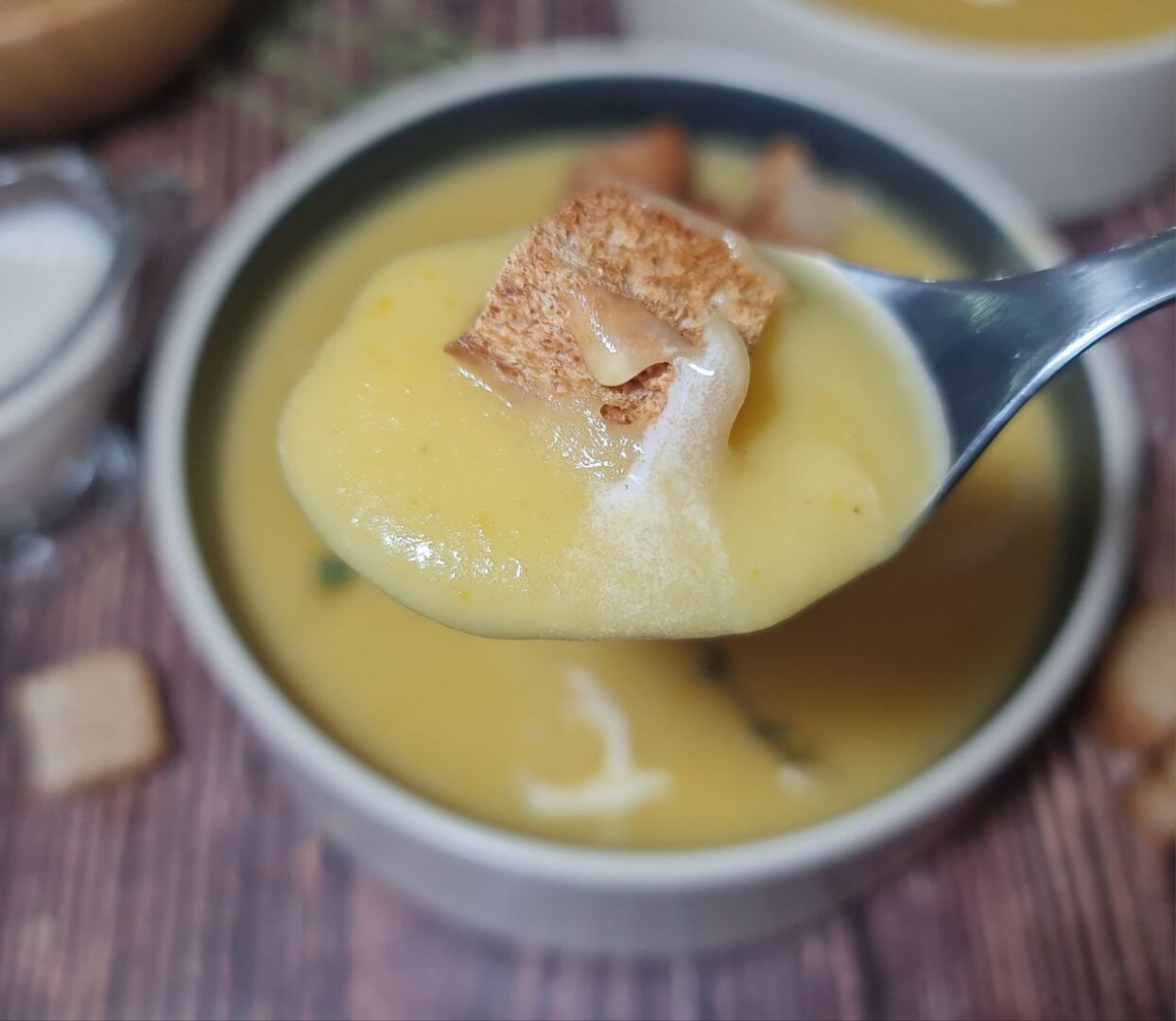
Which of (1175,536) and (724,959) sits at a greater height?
(1175,536)

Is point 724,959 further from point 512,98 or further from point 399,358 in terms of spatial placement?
point 512,98

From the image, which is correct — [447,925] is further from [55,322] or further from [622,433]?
[55,322]

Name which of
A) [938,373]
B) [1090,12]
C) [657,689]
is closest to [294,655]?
[657,689]

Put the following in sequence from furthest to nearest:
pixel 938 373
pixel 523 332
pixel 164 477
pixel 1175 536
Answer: pixel 1175 536, pixel 164 477, pixel 938 373, pixel 523 332

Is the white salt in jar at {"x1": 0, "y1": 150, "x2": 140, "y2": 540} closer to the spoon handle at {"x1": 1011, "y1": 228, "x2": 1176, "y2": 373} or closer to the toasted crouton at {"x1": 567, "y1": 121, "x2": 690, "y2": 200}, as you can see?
the toasted crouton at {"x1": 567, "y1": 121, "x2": 690, "y2": 200}

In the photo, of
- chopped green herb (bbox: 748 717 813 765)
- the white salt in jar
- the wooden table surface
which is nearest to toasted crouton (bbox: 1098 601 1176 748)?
the wooden table surface

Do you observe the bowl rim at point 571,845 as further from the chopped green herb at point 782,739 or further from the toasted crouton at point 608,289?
the toasted crouton at point 608,289

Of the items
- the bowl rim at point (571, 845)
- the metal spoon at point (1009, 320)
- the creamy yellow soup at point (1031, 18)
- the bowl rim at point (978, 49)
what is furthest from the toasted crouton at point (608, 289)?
the creamy yellow soup at point (1031, 18)
